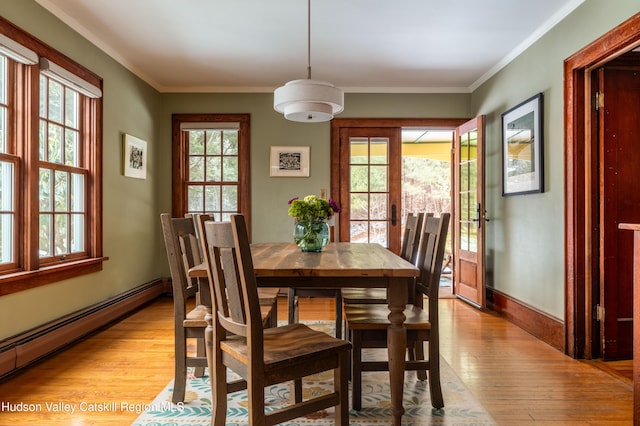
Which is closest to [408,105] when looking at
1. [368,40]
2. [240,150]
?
[368,40]

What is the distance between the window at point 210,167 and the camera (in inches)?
214

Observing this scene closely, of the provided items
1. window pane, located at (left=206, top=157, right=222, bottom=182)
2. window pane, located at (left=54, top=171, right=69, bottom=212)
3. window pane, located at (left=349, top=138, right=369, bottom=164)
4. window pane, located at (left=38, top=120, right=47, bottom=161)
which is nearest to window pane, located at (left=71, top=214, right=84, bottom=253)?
window pane, located at (left=54, top=171, right=69, bottom=212)

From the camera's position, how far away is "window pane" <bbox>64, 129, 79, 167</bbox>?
11.8ft

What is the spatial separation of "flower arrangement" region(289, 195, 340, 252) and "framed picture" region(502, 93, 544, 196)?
6.76 feet

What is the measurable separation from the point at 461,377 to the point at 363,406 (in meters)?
0.79

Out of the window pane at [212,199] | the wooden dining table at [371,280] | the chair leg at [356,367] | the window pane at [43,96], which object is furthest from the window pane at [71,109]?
the chair leg at [356,367]

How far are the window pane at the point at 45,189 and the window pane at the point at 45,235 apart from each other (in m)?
0.07

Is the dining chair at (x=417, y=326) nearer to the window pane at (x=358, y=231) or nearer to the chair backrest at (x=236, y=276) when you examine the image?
the chair backrest at (x=236, y=276)

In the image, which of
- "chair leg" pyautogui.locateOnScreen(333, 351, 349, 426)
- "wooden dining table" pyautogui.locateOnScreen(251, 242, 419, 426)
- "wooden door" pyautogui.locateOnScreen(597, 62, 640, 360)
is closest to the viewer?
"chair leg" pyautogui.locateOnScreen(333, 351, 349, 426)

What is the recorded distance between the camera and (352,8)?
3256mm

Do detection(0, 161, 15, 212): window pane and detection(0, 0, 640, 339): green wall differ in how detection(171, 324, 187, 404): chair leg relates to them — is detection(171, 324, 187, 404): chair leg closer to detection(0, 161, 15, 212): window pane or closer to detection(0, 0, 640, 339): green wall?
detection(0, 0, 640, 339): green wall

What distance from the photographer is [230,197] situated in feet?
18.1

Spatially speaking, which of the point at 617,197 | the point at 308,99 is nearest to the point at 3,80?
the point at 308,99

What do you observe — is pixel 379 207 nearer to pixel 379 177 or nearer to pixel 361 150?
pixel 379 177
